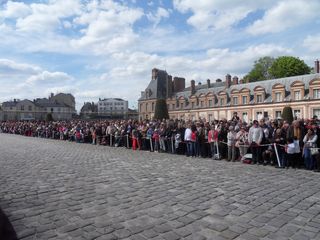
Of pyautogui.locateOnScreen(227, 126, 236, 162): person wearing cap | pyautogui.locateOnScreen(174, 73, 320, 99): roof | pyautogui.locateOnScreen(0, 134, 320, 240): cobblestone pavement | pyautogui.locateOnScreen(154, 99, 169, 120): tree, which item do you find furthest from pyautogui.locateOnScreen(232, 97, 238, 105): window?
pyautogui.locateOnScreen(0, 134, 320, 240): cobblestone pavement

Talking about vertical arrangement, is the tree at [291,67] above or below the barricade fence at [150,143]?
above

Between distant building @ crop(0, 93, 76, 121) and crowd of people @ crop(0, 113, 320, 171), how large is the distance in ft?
268

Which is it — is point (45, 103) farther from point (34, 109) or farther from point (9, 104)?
point (9, 104)

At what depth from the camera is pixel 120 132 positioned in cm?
2028

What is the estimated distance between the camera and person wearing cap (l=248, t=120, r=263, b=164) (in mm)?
12242

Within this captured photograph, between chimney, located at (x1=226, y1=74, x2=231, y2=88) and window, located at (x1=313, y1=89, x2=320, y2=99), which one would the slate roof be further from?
window, located at (x1=313, y1=89, x2=320, y2=99)

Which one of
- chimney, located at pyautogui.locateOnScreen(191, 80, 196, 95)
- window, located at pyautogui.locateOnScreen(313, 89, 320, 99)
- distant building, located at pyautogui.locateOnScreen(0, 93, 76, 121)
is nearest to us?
window, located at pyautogui.locateOnScreen(313, 89, 320, 99)

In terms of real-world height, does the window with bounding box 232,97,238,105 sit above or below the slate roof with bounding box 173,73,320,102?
below

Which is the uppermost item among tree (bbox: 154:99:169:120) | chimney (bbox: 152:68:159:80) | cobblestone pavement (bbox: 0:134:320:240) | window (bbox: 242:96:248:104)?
chimney (bbox: 152:68:159:80)

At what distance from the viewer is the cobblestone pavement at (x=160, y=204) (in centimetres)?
450

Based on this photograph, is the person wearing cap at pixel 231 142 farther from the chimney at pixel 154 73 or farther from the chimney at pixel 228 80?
the chimney at pixel 154 73

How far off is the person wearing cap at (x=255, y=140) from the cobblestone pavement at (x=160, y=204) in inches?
106

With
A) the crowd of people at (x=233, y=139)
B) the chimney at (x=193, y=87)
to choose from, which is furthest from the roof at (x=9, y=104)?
the crowd of people at (x=233, y=139)

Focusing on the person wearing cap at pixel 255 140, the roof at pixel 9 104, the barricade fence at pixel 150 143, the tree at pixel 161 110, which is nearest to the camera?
the person wearing cap at pixel 255 140
